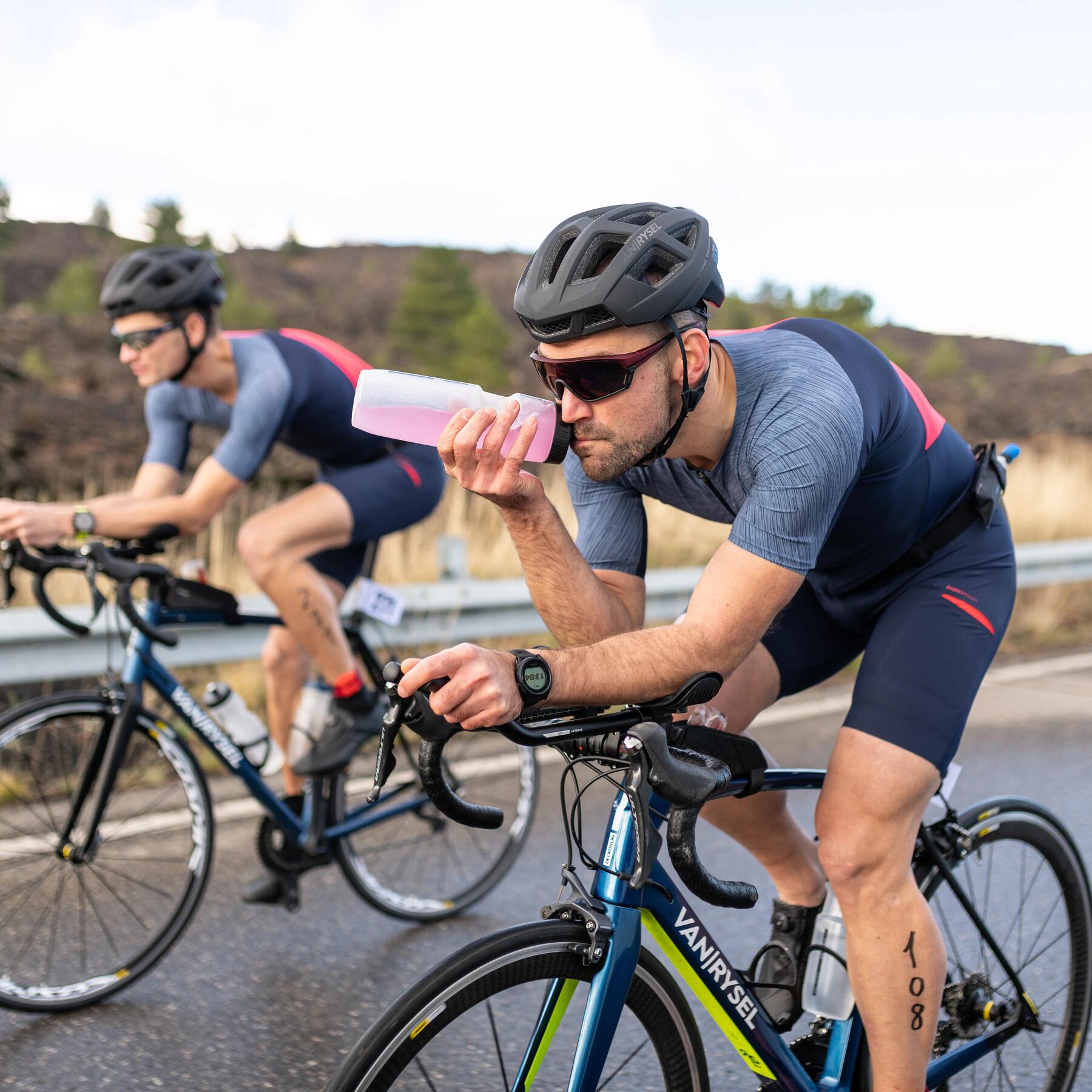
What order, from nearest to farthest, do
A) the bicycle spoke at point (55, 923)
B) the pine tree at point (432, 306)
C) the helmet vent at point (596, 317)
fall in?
the helmet vent at point (596, 317) → the bicycle spoke at point (55, 923) → the pine tree at point (432, 306)

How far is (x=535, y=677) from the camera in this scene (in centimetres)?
179

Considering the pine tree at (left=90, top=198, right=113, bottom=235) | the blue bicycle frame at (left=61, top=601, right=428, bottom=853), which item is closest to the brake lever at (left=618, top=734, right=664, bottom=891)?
the blue bicycle frame at (left=61, top=601, right=428, bottom=853)

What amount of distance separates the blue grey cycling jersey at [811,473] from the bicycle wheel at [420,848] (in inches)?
66.9

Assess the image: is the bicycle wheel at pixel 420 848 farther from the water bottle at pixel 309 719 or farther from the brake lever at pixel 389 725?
the brake lever at pixel 389 725

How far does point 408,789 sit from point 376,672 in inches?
18.3

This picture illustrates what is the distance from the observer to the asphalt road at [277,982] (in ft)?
9.97

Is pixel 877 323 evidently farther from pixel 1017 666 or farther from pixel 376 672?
pixel 376 672

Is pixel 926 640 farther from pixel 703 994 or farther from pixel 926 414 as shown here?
pixel 703 994

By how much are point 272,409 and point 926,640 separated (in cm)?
251

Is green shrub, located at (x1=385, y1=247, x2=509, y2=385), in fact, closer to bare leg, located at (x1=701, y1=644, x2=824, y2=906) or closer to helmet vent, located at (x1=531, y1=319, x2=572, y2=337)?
bare leg, located at (x1=701, y1=644, x2=824, y2=906)

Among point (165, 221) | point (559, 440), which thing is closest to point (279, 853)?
point (559, 440)

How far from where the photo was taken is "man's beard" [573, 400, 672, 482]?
2264 millimetres

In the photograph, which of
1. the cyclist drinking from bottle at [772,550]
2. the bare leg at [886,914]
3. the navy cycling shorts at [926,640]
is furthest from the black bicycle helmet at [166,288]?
the bare leg at [886,914]

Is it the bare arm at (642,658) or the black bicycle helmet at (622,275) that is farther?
the black bicycle helmet at (622,275)
